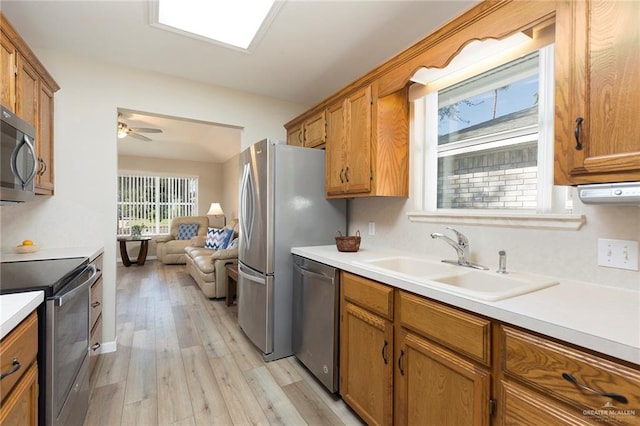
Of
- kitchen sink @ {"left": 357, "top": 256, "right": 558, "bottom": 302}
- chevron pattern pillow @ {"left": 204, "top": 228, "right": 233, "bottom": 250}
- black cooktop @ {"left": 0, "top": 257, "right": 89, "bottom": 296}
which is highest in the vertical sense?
black cooktop @ {"left": 0, "top": 257, "right": 89, "bottom": 296}

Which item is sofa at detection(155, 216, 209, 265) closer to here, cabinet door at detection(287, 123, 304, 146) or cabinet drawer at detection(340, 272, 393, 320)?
cabinet door at detection(287, 123, 304, 146)

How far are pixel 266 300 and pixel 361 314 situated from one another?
997mm

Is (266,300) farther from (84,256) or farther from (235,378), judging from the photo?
(84,256)

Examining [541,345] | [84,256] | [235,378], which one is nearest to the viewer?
[541,345]

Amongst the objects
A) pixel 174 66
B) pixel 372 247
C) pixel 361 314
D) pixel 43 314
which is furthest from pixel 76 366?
pixel 174 66

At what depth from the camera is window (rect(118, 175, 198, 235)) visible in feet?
23.4

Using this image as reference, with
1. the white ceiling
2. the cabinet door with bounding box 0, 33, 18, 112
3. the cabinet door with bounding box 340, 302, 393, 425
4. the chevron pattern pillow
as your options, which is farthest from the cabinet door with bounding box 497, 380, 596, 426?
the chevron pattern pillow

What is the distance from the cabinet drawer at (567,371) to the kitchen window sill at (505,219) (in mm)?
720

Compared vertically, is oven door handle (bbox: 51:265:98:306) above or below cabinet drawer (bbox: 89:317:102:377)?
above

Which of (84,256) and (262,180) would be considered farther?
(262,180)

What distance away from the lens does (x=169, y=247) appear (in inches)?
247

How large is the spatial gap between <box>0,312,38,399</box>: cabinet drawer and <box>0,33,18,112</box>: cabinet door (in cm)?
132

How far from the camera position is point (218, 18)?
6.68ft

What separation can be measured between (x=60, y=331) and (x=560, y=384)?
1899mm
